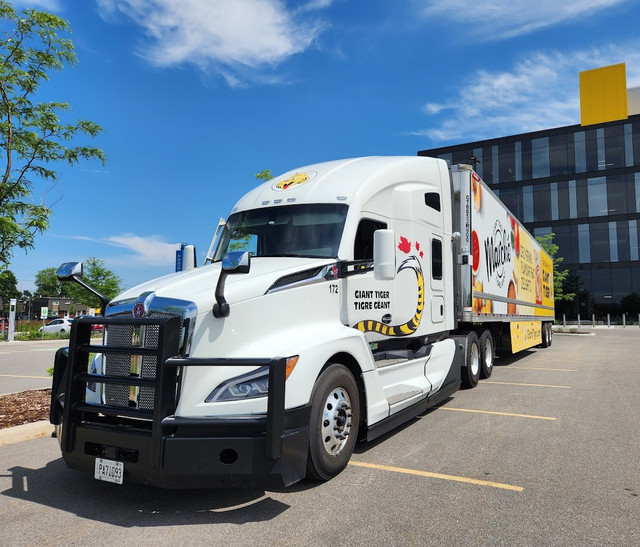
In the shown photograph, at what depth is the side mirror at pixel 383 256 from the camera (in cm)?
468

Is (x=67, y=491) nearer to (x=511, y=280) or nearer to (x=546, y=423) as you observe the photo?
(x=546, y=423)

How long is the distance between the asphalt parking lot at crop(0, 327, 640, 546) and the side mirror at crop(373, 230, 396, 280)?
5.92 feet

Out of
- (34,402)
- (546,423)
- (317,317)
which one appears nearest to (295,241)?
(317,317)

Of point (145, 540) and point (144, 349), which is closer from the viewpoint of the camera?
point (145, 540)

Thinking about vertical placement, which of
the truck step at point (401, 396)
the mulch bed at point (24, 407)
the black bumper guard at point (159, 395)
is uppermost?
the black bumper guard at point (159, 395)

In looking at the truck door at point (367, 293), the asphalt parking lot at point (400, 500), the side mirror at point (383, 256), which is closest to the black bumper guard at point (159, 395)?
the asphalt parking lot at point (400, 500)

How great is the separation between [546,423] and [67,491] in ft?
17.9

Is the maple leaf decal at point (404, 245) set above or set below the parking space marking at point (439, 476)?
above

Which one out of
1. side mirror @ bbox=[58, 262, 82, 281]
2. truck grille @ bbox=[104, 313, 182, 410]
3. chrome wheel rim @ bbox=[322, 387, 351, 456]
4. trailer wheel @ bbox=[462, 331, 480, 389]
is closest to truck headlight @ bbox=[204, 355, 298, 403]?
truck grille @ bbox=[104, 313, 182, 410]

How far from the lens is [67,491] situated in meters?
4.13

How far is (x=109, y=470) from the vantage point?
3.59 meters

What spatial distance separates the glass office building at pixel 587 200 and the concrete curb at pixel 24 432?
145 ft

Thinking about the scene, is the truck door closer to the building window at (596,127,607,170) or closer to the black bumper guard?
the black bumper guard

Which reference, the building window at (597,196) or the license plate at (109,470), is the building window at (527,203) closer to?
the building window at (597,196)
